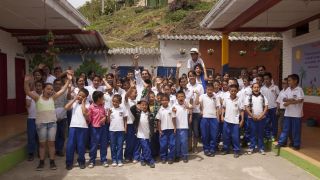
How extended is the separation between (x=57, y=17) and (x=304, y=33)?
7064 mm

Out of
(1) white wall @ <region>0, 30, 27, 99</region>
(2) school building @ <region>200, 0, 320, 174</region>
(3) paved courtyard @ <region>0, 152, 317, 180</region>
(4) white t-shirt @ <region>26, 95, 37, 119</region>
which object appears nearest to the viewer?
(3) paved courtyard @ <region>0, 152, 317, 180</region>

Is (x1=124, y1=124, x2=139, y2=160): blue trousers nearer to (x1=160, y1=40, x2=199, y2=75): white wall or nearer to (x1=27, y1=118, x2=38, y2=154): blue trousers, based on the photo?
(x1=27, y1=118, x2=38, y2=154): blue trousers

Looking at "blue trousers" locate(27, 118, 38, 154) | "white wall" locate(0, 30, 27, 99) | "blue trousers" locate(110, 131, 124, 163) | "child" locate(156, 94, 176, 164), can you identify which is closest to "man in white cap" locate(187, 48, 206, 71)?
"child" locate(156, 94, 176, 164)

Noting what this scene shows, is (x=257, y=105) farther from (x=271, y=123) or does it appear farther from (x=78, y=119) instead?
(x=78, y=119)

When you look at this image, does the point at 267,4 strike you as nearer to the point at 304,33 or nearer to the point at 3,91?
the point at 304,33

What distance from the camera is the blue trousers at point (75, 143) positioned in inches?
267

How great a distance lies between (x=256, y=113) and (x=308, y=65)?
13.4 ft

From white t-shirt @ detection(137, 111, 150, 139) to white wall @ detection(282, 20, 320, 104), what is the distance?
5.63 metres

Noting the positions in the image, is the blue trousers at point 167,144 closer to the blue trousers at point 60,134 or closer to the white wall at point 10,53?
the blue trousers at point 60,134

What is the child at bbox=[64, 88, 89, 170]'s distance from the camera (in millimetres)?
6785

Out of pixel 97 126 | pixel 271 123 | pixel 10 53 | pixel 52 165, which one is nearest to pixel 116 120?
pixel 97 126

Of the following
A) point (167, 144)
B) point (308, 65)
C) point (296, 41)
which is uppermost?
point (296, 41)

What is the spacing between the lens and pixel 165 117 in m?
7.18

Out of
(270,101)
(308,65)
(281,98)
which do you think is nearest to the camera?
(281,98)
